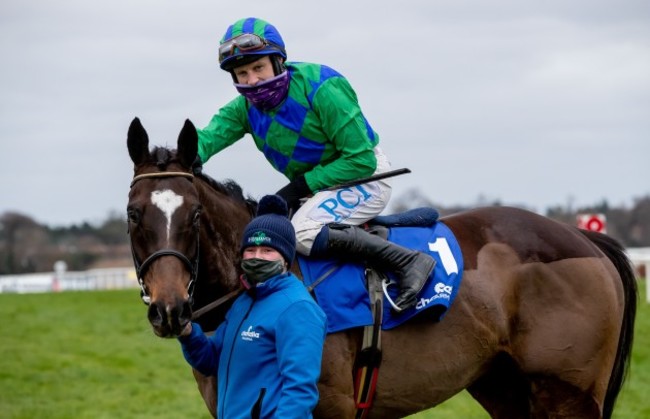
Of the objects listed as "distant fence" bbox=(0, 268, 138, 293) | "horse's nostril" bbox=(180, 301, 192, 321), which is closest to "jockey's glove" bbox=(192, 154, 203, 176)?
"horse's nostril" bbox=(180, 301, 192, 321)

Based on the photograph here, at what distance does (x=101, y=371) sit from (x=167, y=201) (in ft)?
27.6

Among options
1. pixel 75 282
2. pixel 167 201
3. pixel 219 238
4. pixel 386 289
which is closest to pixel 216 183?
pixel 219 238

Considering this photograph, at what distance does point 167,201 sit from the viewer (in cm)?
419

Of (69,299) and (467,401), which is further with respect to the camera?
(69,299)

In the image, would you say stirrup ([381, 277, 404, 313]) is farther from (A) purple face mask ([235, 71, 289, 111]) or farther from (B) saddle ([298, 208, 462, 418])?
(A) purple face mask ([235, 71, 289, 111])

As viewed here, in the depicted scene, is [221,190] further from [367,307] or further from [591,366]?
[591,366]

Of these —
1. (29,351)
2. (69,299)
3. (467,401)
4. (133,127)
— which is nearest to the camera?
(133,127)

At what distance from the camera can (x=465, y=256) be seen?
522 cm

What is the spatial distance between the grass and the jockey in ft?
16.5

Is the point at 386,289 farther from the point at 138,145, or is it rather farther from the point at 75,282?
the point at 75,282

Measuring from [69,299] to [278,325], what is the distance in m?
15.9

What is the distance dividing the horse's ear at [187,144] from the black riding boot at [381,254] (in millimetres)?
743

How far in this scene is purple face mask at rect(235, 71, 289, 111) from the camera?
15.5ft

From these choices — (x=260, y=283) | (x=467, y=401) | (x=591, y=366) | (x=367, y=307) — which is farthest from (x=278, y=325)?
(x=467, y=401)
